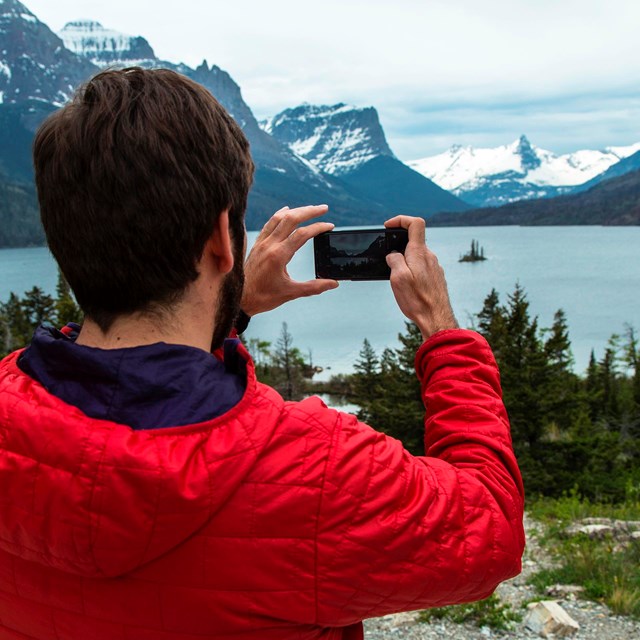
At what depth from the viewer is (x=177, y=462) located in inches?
37.9

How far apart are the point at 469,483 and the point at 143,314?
60 cm

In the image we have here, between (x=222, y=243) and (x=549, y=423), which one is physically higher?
(x=222, y=243)

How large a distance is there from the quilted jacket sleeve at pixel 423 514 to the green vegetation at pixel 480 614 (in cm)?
361

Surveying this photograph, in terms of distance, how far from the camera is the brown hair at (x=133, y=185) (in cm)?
106

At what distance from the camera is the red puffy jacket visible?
97 cm

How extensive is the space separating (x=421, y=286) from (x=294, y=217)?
13.6 inches

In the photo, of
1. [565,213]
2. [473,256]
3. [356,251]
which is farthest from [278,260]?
[565,213]

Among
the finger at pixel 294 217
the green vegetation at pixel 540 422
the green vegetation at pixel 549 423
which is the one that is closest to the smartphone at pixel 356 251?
the finger at pixel 294 217

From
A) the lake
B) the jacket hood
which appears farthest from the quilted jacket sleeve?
the lake

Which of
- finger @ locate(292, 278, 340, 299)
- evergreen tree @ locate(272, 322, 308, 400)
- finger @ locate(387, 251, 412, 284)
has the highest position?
finger @ locate(387, 251, 412, 284)

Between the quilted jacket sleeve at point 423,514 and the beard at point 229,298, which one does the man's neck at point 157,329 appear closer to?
the beard at point 229,298

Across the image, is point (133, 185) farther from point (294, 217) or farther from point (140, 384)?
point (294, 217)

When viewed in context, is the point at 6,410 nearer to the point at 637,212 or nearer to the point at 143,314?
the point at 143,314

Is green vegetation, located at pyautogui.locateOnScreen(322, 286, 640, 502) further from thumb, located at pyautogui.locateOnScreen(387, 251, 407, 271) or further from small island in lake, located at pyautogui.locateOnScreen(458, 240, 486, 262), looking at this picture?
small island in lake, located at pyautogui.locateOnScreen(458, 240, 486, 262)
